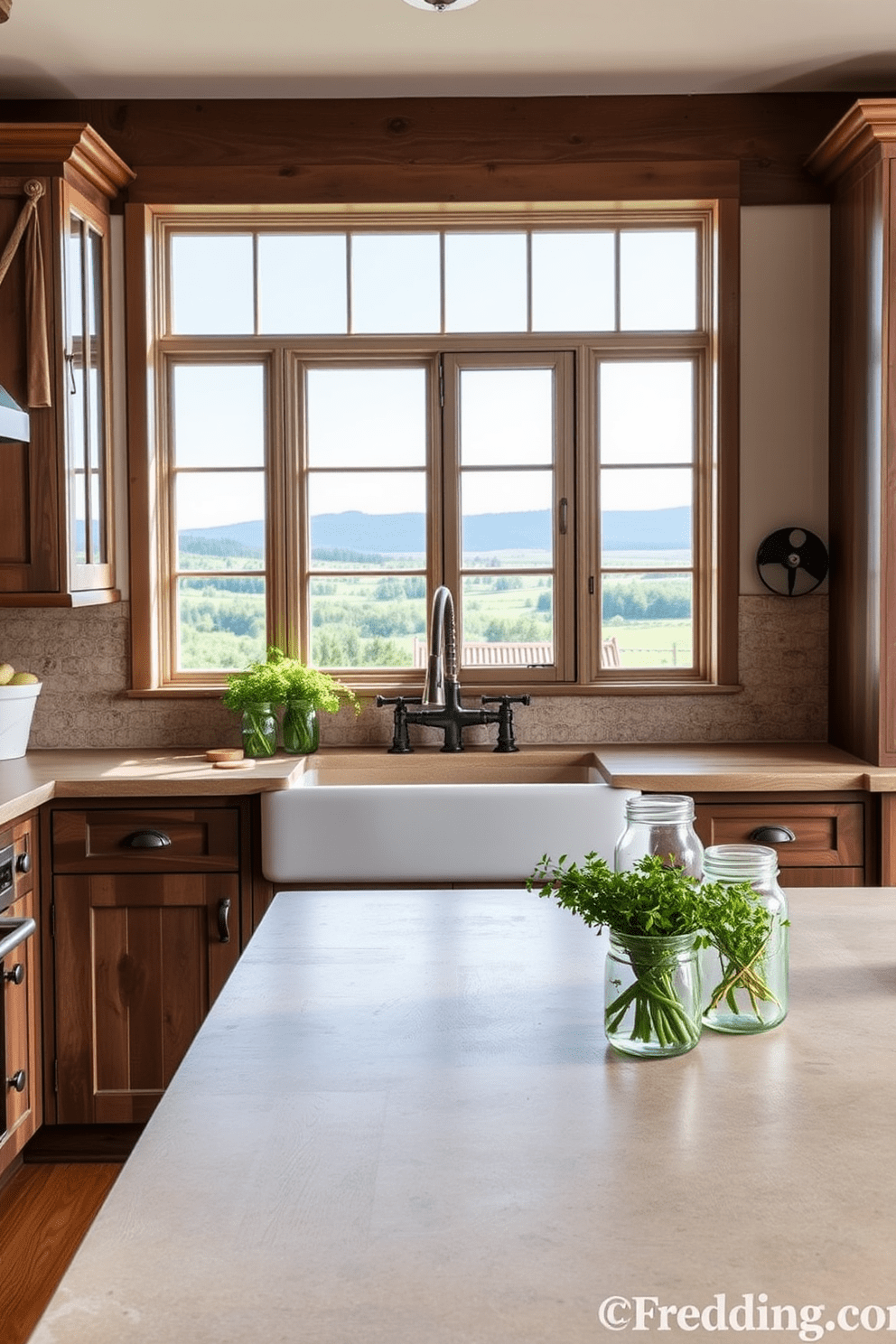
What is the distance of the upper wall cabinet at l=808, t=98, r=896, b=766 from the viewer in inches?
132

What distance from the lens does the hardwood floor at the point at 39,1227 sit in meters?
2.69

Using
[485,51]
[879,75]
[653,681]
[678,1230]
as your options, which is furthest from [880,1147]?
[879,75]

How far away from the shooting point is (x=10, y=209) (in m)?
3.48

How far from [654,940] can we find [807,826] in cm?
211

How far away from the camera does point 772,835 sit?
10.9 feet

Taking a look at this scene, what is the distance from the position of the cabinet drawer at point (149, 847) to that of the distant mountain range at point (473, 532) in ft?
3.39

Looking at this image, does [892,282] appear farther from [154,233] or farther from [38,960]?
[38,960]

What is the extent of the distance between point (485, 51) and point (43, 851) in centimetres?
238

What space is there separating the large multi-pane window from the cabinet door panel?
90 centimetres

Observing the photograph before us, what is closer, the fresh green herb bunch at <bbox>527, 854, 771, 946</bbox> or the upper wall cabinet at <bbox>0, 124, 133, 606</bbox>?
the fresh green herb bunch at <bbox>527, 854, 771, 946</bbox>

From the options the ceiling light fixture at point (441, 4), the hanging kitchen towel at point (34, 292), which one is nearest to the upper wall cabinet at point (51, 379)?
the hanging kitchen towel at point (34, 292)

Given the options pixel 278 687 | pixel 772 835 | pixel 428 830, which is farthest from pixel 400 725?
pixel 772 835

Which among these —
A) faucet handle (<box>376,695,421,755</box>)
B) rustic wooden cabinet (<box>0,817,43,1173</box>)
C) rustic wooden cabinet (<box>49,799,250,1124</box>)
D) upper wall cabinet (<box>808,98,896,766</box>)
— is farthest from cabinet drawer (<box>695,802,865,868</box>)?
rustic wooden cabinet (<box>0,817,43,1173</box>)

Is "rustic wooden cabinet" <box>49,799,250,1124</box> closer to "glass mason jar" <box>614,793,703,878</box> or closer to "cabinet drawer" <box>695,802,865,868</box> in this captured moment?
"cabinet drawer" <box>695,802,865,868</box>
